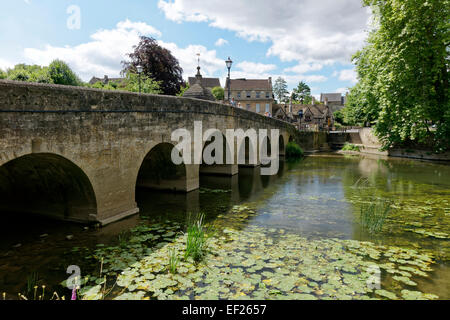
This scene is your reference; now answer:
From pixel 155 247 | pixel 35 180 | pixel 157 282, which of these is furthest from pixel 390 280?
pixel 35 180

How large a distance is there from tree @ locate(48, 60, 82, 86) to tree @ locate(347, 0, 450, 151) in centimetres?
2854

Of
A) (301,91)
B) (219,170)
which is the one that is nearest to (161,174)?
(219,170)

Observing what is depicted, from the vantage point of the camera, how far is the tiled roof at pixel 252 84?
63.7 m

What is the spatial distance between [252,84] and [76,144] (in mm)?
60589

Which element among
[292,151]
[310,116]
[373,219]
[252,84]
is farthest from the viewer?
[252,84]

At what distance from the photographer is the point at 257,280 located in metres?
4.91

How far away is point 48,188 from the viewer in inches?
307

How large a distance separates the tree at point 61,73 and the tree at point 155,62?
18.3 ft

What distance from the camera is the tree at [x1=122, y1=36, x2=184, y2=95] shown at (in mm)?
31453

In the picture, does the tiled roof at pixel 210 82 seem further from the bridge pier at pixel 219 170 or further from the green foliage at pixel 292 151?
the bridge pier at pixel 219 170

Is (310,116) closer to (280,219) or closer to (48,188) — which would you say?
(280,219)

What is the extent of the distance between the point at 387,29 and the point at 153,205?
2024 centimetres
